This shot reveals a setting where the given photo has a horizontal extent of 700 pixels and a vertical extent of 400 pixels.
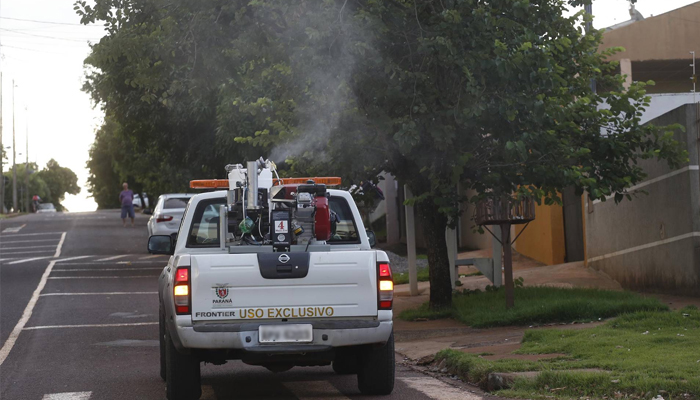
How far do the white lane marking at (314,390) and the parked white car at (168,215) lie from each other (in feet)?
51.5

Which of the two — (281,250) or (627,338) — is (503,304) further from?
(281,250)

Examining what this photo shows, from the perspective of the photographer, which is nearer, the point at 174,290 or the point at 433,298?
the point at 174,290

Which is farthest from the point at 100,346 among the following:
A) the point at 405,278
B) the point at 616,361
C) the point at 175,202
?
the point at 175,202

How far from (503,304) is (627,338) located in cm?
386

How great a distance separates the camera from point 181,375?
297 inches

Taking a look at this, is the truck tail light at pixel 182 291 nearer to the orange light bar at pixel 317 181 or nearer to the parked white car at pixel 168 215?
the orange light bar at pixel 317 181

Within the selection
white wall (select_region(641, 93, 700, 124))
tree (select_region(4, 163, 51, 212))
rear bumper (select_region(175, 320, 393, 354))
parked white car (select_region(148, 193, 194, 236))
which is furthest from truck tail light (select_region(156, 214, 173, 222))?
tree (select_region(4, 163, 51, 212))

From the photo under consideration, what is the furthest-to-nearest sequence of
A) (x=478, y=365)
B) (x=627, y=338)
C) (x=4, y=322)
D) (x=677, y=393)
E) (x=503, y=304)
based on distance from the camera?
1. (x=4, y=322)
2. (x=503, y=304)
3. (x=627, y=338)
4. (x=478, y=365)
5. (x=677, y=393)

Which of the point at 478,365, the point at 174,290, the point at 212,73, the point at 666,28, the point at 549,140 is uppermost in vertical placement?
the point at 666,28

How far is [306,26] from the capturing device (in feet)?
37.8

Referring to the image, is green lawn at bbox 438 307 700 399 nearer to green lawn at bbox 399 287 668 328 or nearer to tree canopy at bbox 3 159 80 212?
green lawn at bbox 399 287 668 328

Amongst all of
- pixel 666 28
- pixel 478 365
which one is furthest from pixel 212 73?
pixel 666 28

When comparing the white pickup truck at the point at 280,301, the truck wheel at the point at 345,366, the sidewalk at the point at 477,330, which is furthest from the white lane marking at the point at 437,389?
the sidewalk at the point at 477,330

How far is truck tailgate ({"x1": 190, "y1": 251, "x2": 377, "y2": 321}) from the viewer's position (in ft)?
23.1
